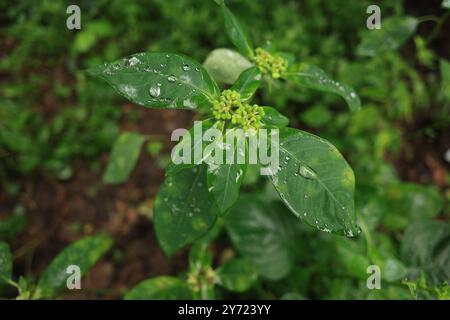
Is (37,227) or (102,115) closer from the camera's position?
(37,227)

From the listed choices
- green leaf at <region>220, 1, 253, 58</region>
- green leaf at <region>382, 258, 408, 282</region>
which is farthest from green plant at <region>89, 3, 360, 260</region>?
green leaf at <region>382, 258, 408, 282</region>

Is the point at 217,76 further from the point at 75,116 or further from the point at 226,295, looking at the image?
the point at 75,116

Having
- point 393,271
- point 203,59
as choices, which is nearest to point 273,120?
point 393,271

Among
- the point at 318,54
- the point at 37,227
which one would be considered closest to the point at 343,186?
the point at 318,54

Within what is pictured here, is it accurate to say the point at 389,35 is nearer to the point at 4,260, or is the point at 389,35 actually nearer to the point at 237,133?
the point at 237,133

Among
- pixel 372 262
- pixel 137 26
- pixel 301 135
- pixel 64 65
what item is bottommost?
pixel 372 262

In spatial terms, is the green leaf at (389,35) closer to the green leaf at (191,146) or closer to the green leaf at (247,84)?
the green leaf at (247,84)

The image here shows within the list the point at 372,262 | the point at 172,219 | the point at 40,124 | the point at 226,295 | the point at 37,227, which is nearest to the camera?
the point at 172,219
